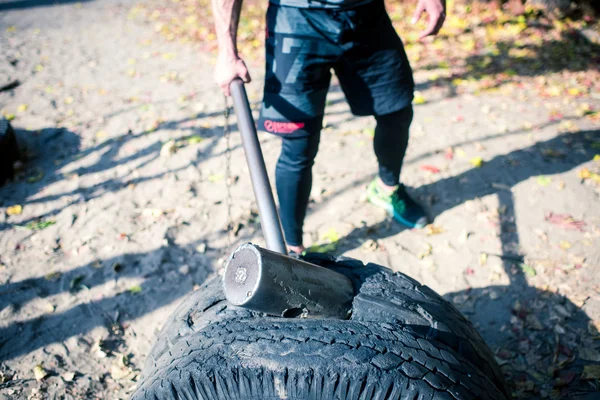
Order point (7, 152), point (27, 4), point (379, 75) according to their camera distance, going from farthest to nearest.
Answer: point (27, 4) < point (7, 152) < point (379, 75)

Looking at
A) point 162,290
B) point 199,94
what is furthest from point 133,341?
point 199,94

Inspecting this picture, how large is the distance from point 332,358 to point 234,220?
210 centimetres

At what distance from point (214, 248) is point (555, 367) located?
2080 mm

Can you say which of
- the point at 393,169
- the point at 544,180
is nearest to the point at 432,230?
the point at 393,169

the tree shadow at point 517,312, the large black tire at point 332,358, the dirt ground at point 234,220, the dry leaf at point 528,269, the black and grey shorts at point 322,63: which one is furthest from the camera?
the dry leaf at point 528,269

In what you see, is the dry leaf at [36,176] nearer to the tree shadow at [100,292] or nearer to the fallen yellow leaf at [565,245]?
the tree shadow at [100,292]

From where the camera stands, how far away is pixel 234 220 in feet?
10.2

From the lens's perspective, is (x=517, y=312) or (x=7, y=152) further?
(x=7, y=152)

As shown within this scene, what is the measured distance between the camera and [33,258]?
2896 mm

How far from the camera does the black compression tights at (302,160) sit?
7.09 ft

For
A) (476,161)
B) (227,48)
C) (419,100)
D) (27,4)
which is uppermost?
(27,4)

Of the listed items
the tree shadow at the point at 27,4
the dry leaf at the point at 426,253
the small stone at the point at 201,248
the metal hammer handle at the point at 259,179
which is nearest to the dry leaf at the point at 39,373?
the small stone at the point at 201,248

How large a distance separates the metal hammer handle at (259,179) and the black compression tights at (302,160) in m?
0.45

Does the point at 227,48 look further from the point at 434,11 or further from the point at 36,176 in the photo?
the point at 36,176
